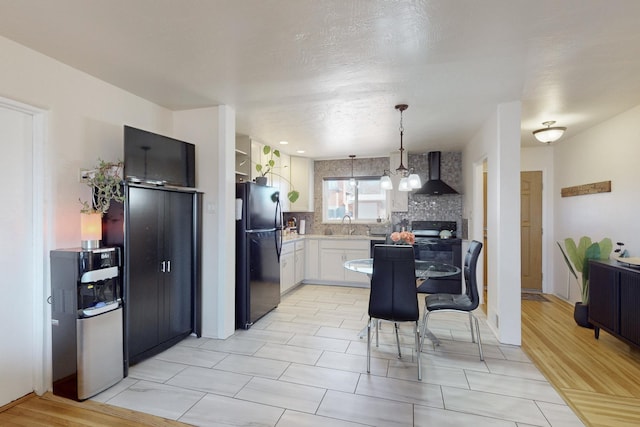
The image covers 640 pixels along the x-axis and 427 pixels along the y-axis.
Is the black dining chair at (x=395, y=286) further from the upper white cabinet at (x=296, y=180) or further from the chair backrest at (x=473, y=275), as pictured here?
the upper white cabinet at (x=296, y=180)

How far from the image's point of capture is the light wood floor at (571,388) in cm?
198

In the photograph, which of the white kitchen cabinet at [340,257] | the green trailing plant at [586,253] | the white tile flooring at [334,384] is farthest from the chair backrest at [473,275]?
the white kitchen cabinet at [340,257]

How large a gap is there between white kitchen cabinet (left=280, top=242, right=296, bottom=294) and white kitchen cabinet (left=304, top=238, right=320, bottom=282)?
19.9 inches

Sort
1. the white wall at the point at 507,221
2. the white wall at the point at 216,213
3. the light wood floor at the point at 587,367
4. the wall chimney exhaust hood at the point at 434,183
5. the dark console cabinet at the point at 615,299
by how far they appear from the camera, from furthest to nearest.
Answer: the wall chimney exhaust hood at the point at 434,183 → the white wall at the point at 216,213 → the white wall at the point at 507,221 → the dark console cabinet at the point at 615,299 → the light wood floor at the point at 587,367

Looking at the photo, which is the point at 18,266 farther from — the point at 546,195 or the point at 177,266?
the point at 546,195

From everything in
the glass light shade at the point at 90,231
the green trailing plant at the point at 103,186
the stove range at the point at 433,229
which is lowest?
the stove range at the point at 433,229

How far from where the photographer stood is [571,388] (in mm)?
2314

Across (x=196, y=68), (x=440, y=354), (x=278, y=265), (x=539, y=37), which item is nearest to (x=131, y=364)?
(x=278, y=265)

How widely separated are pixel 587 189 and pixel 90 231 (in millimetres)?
5296

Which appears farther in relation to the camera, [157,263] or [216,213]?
[216,213]

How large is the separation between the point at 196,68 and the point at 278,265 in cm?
257

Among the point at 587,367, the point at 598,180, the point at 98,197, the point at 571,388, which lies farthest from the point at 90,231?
the point at 598,180

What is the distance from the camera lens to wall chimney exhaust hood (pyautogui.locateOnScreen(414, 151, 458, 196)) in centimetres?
523

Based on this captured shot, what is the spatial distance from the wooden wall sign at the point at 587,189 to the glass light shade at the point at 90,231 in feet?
16.6
